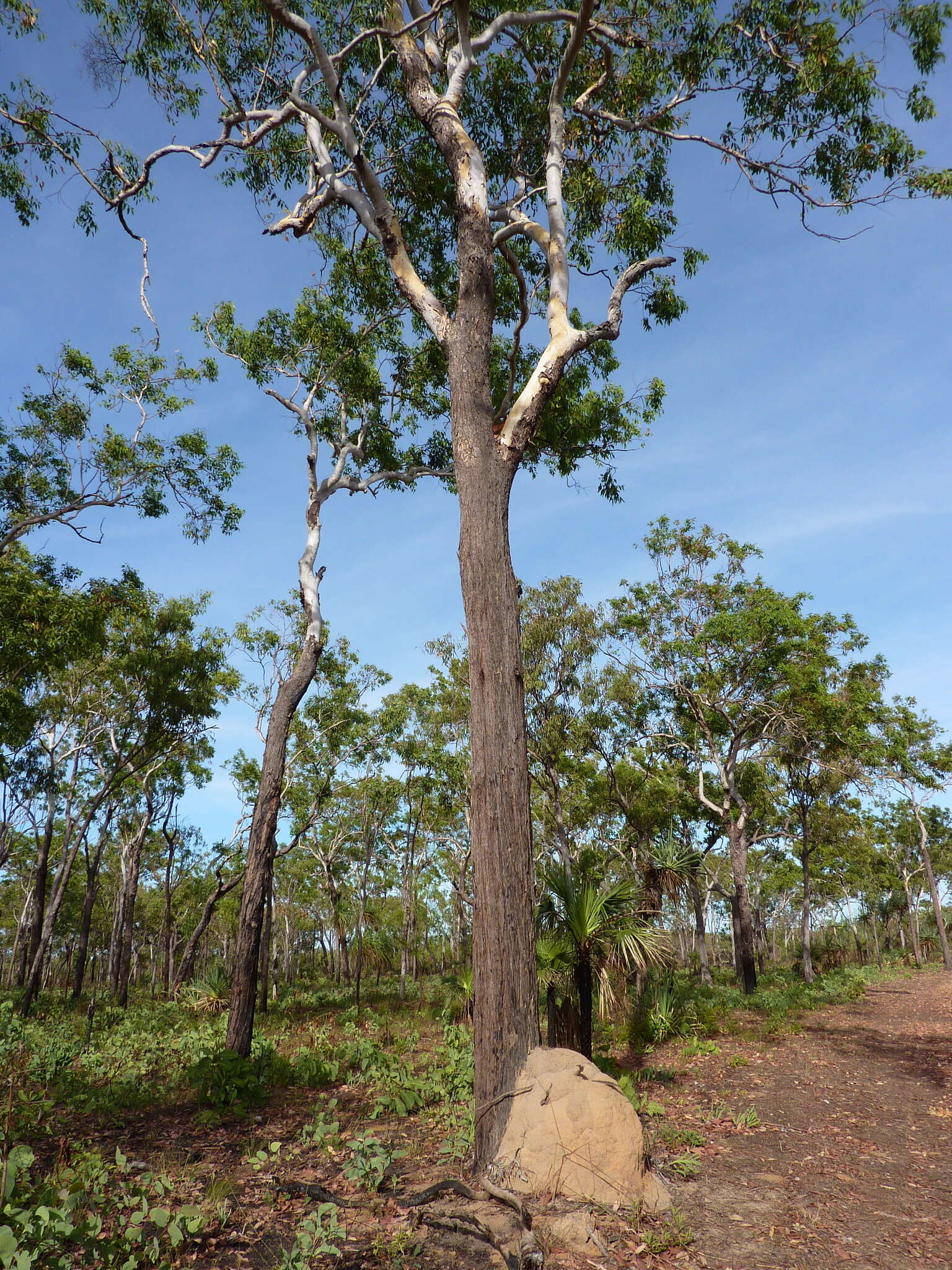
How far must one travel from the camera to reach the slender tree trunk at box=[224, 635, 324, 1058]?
9.47m

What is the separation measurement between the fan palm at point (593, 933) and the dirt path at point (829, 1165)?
1.66 metres

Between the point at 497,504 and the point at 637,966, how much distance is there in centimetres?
505

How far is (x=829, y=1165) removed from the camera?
5797mm

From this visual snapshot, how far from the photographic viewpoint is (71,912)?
126ft

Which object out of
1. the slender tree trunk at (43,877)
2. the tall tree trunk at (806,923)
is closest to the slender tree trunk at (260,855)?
the slender tree trunk at (43,877)

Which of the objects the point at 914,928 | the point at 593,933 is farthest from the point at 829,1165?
the point at 914,928

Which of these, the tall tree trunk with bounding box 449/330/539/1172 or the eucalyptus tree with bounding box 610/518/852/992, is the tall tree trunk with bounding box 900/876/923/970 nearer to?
the eucalyptus tree with bounding box 610/518/852/992

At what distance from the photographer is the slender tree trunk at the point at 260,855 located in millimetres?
9469

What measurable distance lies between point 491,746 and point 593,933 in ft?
11.0

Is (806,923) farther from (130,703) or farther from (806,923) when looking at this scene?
(130,703)

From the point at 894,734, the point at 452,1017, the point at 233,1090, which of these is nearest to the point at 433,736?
the point at 452,1017

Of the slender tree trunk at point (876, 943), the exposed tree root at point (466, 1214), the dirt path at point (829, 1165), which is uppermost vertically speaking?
the exposed tree root at point (466, 1214)

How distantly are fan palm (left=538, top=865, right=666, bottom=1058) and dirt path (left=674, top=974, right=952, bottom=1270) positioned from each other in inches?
65.5

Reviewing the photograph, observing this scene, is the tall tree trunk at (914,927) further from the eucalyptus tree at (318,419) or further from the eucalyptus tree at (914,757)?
the eucalyptus tree at (318,419)
